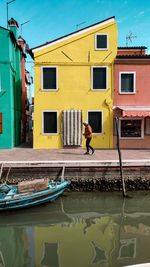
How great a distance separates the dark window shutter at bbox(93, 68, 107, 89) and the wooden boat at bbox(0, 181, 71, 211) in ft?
25.3

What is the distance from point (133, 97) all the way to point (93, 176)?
269 inches

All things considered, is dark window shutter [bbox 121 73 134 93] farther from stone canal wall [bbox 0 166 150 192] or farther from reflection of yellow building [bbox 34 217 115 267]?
reflection of yellow building [bbox 34 217 115 267]

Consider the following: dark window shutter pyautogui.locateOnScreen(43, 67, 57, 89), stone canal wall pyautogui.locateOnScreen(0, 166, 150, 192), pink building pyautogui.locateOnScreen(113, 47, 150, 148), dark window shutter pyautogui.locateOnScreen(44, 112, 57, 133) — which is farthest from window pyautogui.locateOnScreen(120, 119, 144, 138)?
dark window shutter pyautogui.locateOnScreen(43, 67, 57, 89)

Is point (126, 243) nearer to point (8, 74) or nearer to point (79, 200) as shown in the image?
point (79, 200)

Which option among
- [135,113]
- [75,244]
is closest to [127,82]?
[135,113]

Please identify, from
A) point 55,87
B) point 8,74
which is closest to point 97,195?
point 55,87

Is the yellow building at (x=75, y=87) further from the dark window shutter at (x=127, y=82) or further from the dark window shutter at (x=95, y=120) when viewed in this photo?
the dark window shutter at (x=127, y=82)

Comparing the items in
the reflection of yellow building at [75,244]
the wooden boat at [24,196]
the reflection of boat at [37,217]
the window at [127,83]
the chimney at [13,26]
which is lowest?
→ the reflection of yellow building at [75,244]

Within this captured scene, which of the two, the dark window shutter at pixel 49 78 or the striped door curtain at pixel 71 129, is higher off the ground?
the dark window shutter at pixel 49 78

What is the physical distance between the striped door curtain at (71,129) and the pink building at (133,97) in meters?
2.48

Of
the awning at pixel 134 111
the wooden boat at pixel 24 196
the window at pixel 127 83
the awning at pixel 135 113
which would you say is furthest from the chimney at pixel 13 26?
the wooden boat at pixel 24 196

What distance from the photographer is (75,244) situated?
4438 millimetres

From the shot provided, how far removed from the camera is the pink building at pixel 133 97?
11.8 m

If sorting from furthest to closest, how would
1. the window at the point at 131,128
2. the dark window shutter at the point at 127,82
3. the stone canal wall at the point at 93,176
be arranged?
the window at the point at 131,128
the dark window shutter at the point at 127,82
the stone canal wall at the point at 93,176
